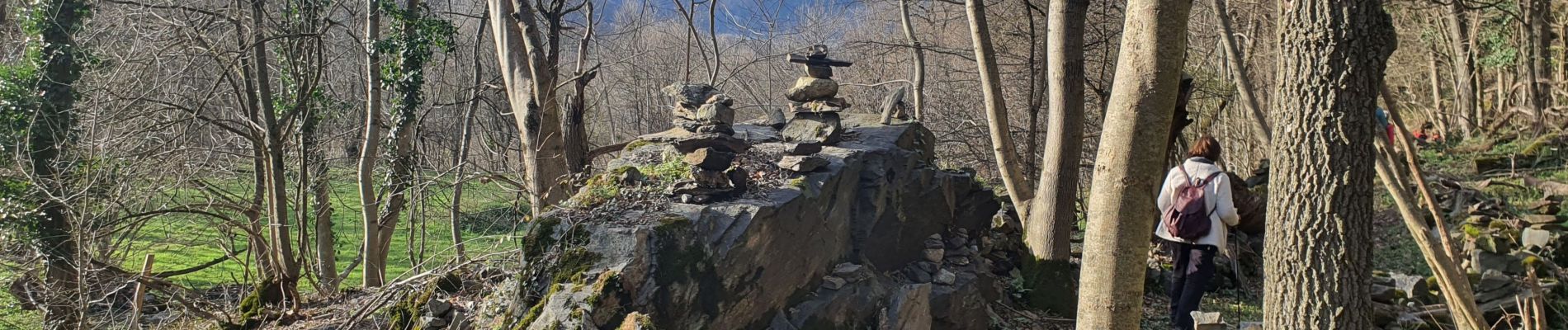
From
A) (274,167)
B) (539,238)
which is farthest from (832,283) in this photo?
(274,167)

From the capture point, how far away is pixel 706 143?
6348mm

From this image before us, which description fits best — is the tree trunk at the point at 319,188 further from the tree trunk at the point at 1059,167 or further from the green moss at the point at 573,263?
the tree trunk at the point at 1059,167

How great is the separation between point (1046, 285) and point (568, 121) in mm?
4313

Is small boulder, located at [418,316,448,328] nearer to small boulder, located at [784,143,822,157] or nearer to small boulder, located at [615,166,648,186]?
small boulder, located at [615,166,648,186]

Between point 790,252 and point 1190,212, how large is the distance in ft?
8.34

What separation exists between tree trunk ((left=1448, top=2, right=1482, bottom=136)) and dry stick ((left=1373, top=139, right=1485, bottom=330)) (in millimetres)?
12526

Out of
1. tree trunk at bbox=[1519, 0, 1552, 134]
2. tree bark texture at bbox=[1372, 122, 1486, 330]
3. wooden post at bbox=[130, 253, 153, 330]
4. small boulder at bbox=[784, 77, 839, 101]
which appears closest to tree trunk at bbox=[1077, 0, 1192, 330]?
tree bark texture at bbox=[1372, 122, 1486, 330]

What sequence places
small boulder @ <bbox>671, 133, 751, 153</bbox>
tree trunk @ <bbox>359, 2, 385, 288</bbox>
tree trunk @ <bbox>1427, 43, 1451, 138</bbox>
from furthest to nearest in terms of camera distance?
1. tree trunk @ <bbox>1427, 43, 1451, 138</bbox>
2. tree trunk @ <bbox>359, 2, 385, 288</bbox>
3. small boulder @ <bbox>671, 133, 751, 153</bbox>

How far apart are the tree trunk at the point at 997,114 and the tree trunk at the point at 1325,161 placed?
14.6 ft

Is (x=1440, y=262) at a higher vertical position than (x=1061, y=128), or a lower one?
lower

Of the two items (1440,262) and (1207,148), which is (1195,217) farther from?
(1440,262)

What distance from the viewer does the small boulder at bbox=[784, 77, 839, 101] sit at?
23.7ft

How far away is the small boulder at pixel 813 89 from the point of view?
7227 millimetres

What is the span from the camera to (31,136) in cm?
799
